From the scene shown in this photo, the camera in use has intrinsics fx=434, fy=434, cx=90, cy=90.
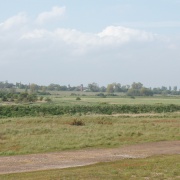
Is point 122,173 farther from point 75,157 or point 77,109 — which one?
point 77,109

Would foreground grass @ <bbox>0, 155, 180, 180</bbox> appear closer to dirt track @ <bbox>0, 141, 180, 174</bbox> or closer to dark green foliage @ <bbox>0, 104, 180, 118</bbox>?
dirt track @ <bbox>0, 141, 180, 174</bbox>

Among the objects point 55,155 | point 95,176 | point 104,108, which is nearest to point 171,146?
point 55,155

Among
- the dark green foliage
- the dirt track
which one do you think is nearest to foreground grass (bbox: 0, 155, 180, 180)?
the dirt track

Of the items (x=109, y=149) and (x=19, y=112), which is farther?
(x=19, y=112)

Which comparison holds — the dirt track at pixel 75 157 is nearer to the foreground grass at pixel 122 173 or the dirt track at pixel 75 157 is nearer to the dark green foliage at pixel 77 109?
the foreground grass at pixel 122 173


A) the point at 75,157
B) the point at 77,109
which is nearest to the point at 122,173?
the point at 75,157

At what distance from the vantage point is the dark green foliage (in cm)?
6812

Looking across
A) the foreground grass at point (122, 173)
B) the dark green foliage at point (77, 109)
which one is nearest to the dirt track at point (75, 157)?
the foreground grass at point (122, 173)

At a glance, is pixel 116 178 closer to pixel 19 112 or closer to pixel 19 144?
pixel 19 144

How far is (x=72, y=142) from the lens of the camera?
27828 millimetres

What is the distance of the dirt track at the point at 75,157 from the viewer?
63.0 ft

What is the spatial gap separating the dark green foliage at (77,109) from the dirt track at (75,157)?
41183 mm

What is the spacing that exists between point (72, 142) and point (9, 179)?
12.7m

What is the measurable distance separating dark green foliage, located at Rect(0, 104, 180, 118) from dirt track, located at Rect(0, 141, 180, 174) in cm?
4118
